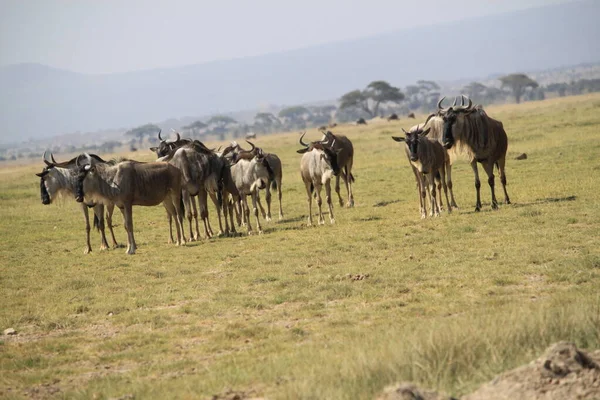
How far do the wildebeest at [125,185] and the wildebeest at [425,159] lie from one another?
4.90 meters

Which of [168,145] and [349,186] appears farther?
[349,186]

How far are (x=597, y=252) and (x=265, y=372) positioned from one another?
20.6 feet

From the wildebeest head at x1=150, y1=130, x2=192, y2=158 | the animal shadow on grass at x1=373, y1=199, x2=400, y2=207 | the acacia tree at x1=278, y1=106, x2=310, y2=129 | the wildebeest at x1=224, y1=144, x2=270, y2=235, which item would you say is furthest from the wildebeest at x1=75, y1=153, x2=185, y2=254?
the acacia tree at x1=278, y1=106, x2=310, y2=129

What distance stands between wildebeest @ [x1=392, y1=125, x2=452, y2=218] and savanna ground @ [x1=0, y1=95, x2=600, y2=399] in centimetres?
60

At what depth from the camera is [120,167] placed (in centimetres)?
1780

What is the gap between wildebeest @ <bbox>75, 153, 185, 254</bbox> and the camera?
57.9ft

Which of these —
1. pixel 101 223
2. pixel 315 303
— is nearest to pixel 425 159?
pixel 101 223

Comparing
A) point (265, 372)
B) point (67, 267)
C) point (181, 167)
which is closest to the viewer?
point (265, 372)

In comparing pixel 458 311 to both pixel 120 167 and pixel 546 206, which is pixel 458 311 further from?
pixel 120 167

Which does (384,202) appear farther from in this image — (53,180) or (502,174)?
(53,180)

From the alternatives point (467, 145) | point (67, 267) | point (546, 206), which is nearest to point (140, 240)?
point (67, 267)

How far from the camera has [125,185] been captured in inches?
698

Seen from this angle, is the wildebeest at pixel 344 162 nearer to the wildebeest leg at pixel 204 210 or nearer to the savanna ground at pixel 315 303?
the savanna ground at pixel 315 303

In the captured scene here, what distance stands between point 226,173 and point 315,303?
349 inches
